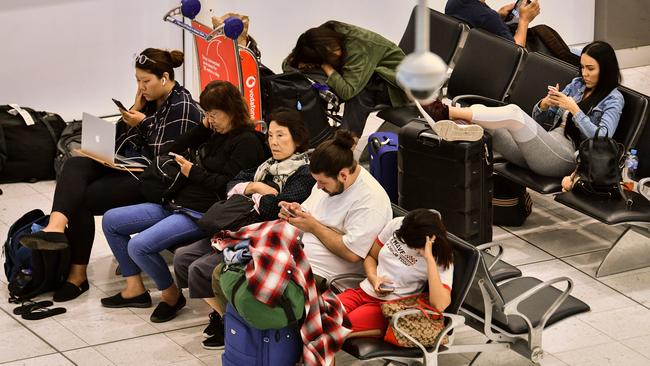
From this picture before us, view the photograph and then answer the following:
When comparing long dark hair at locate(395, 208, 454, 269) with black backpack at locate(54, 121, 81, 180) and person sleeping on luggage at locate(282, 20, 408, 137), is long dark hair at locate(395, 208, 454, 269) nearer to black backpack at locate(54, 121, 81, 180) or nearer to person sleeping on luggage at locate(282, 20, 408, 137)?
person sleeping on luggage at locate(282, 20, 408, 137)

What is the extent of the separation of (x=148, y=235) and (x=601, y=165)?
2.60m

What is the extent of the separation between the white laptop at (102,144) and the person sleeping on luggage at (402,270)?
193cm

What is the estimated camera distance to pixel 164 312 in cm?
656

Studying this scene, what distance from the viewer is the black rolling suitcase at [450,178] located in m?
6.64

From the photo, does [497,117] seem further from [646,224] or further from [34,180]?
[34,180]

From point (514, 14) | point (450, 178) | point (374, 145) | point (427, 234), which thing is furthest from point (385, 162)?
point (514, 14)

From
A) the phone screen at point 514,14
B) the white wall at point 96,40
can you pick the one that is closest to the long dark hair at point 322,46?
the white wall at point 96,40

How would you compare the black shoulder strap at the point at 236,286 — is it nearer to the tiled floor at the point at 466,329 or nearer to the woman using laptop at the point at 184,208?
the tiled floor at the point at 466,329

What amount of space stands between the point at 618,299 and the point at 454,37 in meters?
3.13

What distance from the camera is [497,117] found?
23.1ft

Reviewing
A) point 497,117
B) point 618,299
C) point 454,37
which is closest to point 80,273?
point 497,117

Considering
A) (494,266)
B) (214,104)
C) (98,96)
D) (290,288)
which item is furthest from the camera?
(98,96)

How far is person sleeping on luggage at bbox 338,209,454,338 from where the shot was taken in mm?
5188

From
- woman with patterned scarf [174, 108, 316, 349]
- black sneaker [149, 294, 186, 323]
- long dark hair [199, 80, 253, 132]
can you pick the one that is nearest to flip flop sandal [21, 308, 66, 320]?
black sneaker [149, 294, 186, 323]
